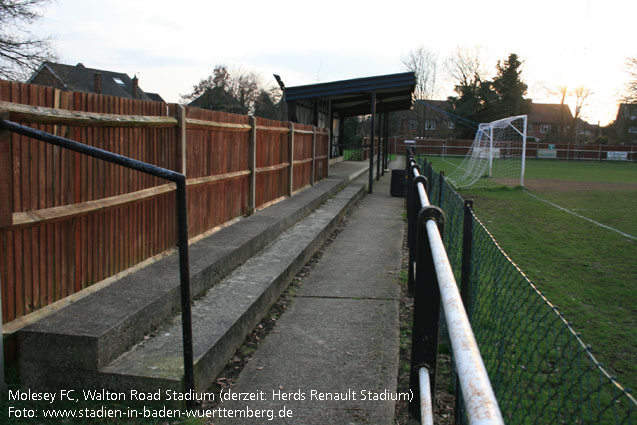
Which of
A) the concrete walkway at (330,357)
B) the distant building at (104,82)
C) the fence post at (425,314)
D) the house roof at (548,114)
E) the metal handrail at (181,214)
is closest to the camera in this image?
the fence post at (425,314)

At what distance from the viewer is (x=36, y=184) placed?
11.5 feet

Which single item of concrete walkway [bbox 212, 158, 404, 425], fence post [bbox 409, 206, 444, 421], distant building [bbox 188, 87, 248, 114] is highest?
distant building [bbox 188, 87, 248, 114]

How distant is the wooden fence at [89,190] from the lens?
332 centimetres

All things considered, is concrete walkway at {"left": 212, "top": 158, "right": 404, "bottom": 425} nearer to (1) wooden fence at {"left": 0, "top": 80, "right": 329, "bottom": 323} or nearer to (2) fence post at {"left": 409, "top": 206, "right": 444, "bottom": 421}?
(2) fence post at {"left": 409, "top": 206, "right": 444, "bottom": 421}

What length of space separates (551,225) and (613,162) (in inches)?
1770

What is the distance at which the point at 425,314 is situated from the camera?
2.36 meters

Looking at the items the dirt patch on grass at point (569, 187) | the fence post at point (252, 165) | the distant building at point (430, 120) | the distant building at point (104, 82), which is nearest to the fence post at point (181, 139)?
the fence post at point (252, 165)

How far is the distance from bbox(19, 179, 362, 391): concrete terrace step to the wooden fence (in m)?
0.22

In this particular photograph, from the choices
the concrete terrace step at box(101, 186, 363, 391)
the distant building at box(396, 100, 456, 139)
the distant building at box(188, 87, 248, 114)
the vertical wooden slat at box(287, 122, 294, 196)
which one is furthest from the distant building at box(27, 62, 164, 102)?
the concrete terrace step at box(101, 186, 363, 391)

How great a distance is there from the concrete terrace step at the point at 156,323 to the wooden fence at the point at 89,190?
22 cm

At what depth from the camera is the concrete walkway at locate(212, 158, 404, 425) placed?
135 inches

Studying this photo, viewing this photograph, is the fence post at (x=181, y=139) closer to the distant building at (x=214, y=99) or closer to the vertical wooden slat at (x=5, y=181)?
the vertical wooden slat at (x=5, y=181)

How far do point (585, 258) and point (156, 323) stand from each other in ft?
21.5

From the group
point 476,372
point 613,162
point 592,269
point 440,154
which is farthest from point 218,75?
point 476,372
